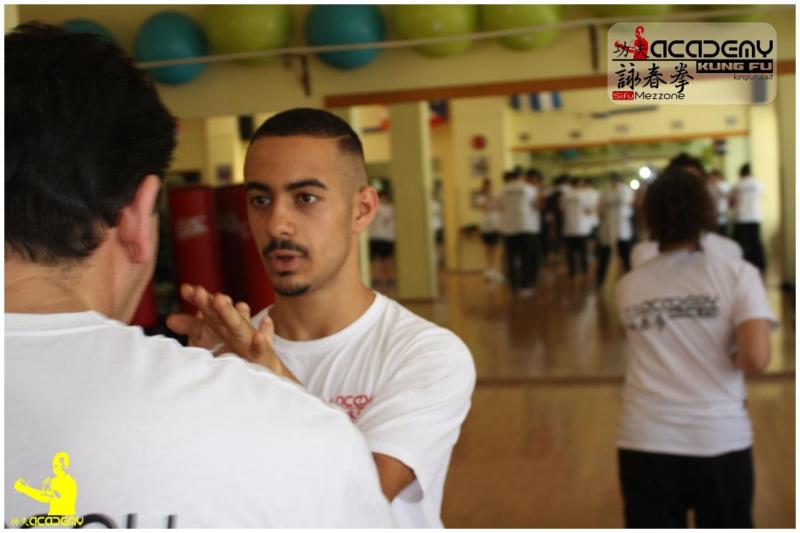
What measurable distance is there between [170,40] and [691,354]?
12.4 ft

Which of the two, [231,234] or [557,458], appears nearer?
[231,234]

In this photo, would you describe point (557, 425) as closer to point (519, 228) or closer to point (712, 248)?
point (712, 248)

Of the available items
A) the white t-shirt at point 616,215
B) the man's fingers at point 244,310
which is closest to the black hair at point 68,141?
the man's fingers at point 244,310

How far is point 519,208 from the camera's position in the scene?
29.8ft

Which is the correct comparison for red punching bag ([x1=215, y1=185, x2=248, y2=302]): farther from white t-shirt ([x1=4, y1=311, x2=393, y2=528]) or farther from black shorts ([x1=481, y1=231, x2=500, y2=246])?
black shorts ([x1=481, y1=231, x2=500, y2=246])

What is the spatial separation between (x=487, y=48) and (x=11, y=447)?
16.3 feet

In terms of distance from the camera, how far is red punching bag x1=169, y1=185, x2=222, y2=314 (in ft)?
8.21

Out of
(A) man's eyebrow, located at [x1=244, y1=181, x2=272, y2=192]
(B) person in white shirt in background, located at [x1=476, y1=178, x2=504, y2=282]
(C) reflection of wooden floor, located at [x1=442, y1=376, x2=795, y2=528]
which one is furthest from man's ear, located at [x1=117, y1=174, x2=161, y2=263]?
(B) person in white shirt in background, located at [x1=476, y1=178, x2=504, y2=282]

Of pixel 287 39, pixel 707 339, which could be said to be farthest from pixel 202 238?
pixel 287 39

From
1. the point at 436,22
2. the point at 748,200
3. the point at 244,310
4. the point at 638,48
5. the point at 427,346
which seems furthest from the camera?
the point at 748,200

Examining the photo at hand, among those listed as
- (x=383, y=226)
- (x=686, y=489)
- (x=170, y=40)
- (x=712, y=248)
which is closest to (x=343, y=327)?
(x=686, y=489)

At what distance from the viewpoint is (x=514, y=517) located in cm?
322

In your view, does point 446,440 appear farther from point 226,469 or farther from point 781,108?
point 781,108

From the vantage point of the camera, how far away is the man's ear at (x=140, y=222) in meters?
0.75
